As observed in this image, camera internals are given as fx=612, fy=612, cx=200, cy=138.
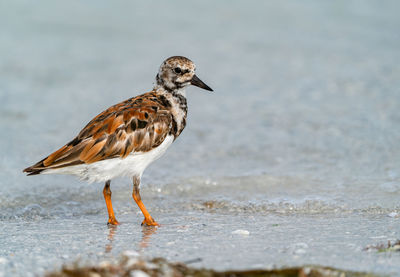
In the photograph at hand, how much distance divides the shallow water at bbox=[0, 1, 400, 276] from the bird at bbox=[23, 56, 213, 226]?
19.5 inches

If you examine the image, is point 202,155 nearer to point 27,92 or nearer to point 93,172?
point 93,172

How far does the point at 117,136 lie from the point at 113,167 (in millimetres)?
278

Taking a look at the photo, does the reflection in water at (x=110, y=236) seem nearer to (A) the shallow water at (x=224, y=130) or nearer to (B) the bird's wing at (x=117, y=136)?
(A) the shallow water at (x=224, y=130)

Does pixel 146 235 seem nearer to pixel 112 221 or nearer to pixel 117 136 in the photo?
pixel 112 221

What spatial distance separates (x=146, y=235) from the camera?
16.2ft

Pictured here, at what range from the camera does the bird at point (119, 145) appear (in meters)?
5.28

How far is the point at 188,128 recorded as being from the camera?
9.24 meters

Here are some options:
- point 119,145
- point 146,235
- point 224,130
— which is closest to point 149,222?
point 146,235

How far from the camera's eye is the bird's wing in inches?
207

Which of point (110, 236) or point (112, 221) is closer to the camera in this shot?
point (110, 236)

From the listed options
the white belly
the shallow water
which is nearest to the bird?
the white belly

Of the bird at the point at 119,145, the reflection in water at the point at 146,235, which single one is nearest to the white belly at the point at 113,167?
the bird at the point at 119,145

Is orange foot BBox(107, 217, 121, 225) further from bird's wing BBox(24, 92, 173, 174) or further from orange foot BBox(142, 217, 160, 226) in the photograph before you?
bird's wing BBox(24, 92, 173, 174)

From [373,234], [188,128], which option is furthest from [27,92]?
[373,234]
